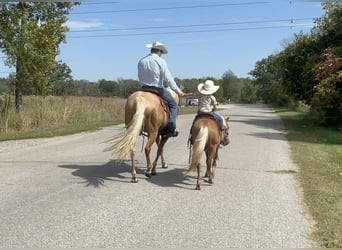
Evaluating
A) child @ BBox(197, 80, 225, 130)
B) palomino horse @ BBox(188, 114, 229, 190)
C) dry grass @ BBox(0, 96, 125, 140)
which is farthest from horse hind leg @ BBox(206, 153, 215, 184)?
dry grass @ BBox(0, 96, 125, 140)

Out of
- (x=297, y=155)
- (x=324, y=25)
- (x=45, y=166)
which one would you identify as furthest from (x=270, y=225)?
(x=324, y=25)

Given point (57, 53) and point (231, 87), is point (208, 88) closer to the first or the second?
point (57, 53)

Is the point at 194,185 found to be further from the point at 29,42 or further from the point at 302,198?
the point at 29,42

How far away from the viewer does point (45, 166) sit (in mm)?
10164

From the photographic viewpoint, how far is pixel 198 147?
782cm

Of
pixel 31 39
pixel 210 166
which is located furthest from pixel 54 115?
pixel 210 166

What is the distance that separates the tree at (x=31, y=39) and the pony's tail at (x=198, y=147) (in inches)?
535

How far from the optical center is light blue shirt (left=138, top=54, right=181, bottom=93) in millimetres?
9000

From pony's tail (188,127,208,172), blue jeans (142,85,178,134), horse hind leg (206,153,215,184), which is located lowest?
horse hind leg (206,153,215,184)

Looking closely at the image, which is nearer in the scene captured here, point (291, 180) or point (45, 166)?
point (291, 180)

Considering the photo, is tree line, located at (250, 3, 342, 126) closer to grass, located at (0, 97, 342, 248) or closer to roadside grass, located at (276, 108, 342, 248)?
grass, located at (0, 97, 342, 248)

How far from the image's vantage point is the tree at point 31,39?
63.4 feet

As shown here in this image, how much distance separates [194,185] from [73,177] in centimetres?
236

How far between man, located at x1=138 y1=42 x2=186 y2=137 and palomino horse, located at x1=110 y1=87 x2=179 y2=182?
0.23 meters
